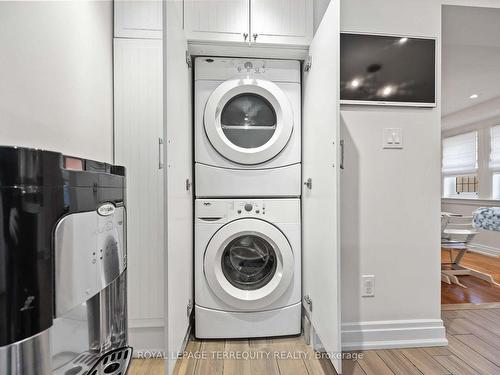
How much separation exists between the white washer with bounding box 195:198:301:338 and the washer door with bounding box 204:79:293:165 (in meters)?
0.31

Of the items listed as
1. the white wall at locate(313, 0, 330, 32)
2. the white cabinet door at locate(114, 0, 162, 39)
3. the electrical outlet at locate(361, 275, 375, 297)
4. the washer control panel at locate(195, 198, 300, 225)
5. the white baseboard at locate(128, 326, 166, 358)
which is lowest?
the white baseboard at locate(128, 326, 166, 358)

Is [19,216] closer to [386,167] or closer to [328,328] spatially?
[328,328]

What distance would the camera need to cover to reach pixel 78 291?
0.48m

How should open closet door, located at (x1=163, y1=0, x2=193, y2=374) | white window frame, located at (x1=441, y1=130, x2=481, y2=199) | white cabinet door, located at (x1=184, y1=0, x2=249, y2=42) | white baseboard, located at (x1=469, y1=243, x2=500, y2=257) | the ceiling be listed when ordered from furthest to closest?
white window frame, located at (x1=441, y1=130, x2=481, y2=199), white baseboard, located at (x1=469, y1=243, x2=500, y2=257), the ceiling, white cabinet door, located at (x1=184, y1=0, x2=249, y2=42), open closet door, located at (x1=163, y1=0, x2=193, y2=374)

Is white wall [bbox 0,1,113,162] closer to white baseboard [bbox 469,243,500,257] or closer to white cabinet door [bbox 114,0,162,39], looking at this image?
white cabinet door [bbox 114,0,162,39]

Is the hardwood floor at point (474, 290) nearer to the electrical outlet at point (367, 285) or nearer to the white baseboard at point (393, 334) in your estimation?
the white baseboard at point (393, 334)

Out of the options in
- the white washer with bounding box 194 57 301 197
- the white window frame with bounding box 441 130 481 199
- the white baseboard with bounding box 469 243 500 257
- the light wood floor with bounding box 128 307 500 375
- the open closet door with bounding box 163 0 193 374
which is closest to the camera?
the open closet door with bounding box 163 0 193 374

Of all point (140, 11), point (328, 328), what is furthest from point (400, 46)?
point (328, 328)

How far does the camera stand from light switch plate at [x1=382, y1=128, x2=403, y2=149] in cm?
157

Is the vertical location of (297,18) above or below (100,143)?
above

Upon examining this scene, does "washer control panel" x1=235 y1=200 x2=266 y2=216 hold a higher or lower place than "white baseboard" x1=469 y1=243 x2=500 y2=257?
higher

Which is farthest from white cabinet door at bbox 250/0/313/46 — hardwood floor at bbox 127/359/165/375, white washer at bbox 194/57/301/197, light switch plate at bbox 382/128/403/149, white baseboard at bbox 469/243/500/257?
white baseboard at bbox 469/243/500/257

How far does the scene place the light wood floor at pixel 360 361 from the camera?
135 centimetres

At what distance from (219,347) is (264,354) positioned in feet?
0.92
